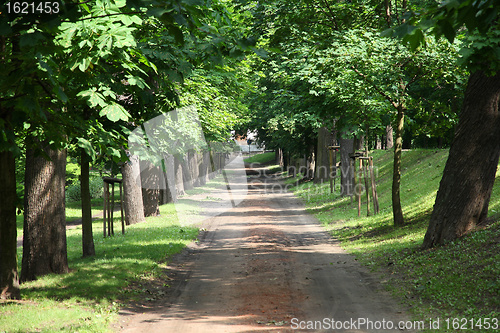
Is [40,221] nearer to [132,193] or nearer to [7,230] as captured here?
[7,230]

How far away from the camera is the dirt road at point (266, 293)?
6703 mm

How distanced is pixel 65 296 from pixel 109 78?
3825 millimetres

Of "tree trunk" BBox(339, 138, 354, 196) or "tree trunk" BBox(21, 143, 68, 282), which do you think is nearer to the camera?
"tree trunk" BBox(21, 143, 68, 282)

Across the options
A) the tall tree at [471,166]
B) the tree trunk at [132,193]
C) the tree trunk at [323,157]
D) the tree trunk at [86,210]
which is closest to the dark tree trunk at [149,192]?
the tree trunk at [132,193]

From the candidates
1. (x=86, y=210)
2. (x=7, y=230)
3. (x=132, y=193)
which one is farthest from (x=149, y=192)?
(x=7, y=230)

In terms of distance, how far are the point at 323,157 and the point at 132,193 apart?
56.7ft

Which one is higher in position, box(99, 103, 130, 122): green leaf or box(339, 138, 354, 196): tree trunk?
box(99, 103, 130, 122): green leaf

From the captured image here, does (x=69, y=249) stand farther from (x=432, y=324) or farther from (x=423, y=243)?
(x=432, y=324)

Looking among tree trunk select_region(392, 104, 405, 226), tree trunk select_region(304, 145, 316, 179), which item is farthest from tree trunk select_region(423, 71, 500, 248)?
tree trunk select_region(304, 145, 316, 179)

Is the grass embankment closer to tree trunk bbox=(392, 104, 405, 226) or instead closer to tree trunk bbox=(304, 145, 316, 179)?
tree trunk bbox=(392, 104, 405, 226)

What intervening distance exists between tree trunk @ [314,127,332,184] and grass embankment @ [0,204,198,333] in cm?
1884

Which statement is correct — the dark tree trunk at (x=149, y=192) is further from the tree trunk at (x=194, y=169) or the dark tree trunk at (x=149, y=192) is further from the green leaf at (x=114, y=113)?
the tree trunk at (x=194, y=169)

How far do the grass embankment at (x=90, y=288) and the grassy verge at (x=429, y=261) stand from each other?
4.87 metres

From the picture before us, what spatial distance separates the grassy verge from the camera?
6816mm
